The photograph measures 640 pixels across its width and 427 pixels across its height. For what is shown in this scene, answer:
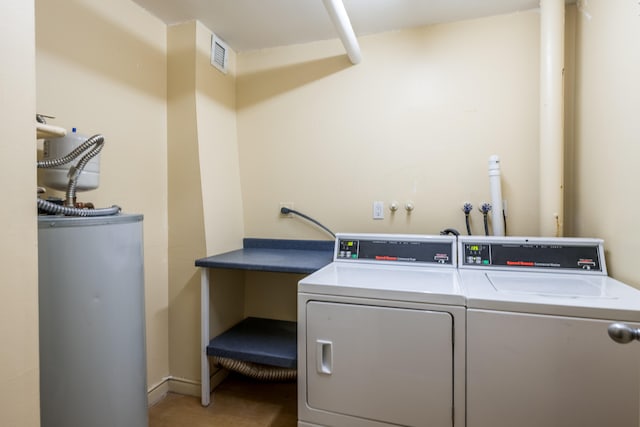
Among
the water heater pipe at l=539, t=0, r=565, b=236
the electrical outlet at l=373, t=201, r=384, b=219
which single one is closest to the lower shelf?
the electrical outlet at l=373, t=201, r=384, b=219

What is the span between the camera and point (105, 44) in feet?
5.74

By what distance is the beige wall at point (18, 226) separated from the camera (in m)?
0.85

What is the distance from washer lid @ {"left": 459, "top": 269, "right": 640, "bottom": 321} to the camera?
1094 mm

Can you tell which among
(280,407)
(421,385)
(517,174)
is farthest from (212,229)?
(517,174)

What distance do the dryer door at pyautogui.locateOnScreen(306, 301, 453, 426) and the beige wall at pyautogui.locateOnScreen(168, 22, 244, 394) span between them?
3.29ft

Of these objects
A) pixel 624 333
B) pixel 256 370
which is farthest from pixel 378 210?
pixel 624 333

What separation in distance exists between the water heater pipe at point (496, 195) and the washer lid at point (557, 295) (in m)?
0.42

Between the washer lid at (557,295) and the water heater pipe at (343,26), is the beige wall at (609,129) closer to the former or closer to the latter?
the washer lid at (557,295)

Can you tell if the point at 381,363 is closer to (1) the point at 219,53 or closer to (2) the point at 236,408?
(2) the point at 236,408

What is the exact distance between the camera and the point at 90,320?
1.16 m

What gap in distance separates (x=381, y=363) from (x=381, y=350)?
56mm

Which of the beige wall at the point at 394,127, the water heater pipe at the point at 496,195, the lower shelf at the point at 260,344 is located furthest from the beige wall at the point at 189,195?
the water heater pipe at the point at 496,195

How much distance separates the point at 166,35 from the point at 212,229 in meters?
1.38

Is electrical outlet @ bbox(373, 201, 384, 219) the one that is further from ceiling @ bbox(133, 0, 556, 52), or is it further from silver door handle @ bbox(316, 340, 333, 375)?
ceiling @ bbox(133, 0, 556, 52)
